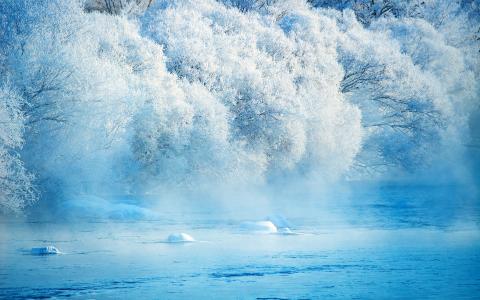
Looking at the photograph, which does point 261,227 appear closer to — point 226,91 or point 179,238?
point 179,238

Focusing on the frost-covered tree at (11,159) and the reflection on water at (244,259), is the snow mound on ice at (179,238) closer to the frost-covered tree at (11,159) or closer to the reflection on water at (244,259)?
the reflection on water at (244,259)

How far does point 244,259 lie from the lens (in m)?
15.3

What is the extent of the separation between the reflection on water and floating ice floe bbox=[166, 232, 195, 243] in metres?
0.20

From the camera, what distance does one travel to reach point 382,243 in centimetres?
1781

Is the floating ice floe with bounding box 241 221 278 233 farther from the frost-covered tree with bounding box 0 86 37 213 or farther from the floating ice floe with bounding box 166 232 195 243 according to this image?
the frost-covered tree with bounding box 0 86 37 213

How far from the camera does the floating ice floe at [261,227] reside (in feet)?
62.7

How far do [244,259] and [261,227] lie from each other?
3.99 meters

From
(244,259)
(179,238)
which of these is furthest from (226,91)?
(244,259)

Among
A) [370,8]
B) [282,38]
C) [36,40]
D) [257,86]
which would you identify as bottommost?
[36,40]

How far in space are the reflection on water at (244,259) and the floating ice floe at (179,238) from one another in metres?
0.20

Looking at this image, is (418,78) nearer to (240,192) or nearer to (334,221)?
(240,192)

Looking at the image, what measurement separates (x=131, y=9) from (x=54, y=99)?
13286 millimetres

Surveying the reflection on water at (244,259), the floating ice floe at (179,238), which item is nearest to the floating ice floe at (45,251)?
the reflection on water at (244,259)

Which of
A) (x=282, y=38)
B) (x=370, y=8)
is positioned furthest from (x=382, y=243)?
(x=370, y=8)
